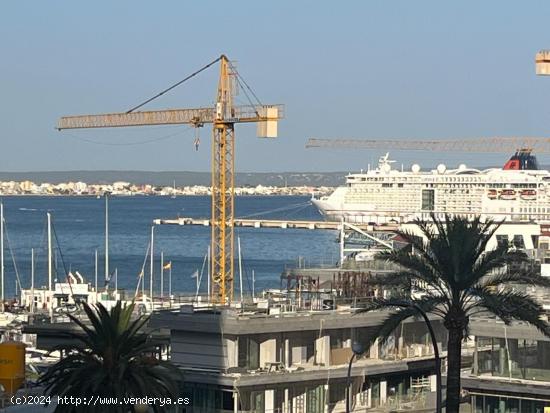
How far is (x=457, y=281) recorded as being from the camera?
19.1m

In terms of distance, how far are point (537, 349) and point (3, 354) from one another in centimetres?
830

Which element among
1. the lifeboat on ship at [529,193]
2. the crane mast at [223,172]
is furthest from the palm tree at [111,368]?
the lifeboat on ship at [529,193]

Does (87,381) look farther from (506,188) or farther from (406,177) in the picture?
(406,177)

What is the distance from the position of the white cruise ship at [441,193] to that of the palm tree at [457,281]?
10874 cm

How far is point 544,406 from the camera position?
68.8ft

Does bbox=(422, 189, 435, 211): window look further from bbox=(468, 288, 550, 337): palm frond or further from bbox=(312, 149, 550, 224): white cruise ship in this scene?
bbox=(468, 288, 550, 337): palm frond

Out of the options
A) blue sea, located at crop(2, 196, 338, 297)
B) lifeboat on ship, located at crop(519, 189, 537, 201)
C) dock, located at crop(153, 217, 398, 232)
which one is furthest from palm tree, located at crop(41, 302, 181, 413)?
dock, located at crop(153, 217, 398, 232)

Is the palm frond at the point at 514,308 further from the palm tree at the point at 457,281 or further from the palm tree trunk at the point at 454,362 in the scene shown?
the palm tree trunk at the point at 454,362

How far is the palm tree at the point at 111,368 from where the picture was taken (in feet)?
52.5

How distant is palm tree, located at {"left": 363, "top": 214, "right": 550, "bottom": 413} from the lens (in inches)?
740

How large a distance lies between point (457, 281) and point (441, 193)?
12553 cm

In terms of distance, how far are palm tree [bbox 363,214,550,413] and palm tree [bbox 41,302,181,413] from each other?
3.68 metres

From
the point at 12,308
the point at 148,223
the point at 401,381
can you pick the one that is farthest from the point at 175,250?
the point at 401,381

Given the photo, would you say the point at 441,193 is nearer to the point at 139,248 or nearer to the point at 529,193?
the point at 529,193
